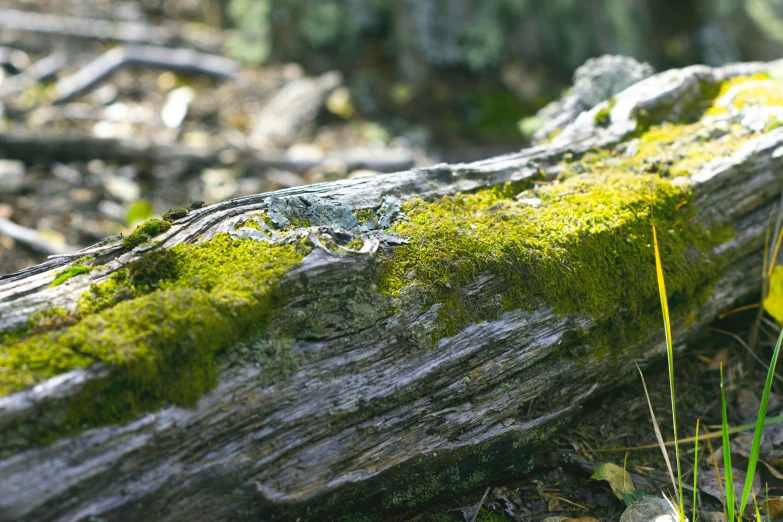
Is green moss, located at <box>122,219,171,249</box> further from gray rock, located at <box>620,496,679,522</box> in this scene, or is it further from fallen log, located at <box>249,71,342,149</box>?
fallen log, located at <box>249,71,342,149</box>

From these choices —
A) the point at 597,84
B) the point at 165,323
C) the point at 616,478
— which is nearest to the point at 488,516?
the point at 616,478

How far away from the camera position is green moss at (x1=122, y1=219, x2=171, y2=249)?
223cm

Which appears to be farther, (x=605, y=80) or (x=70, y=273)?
(x=605, y=80)

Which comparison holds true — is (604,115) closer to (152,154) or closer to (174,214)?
(174,214)

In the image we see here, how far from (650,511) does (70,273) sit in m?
2.41

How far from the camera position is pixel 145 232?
228 centimetres

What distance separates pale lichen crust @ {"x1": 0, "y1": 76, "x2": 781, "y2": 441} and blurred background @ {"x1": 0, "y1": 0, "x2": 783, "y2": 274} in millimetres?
3573

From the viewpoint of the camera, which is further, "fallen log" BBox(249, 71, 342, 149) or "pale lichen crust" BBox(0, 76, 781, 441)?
"fallen log" BBox(249, 71, 342, 149)

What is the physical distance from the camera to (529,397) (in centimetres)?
233

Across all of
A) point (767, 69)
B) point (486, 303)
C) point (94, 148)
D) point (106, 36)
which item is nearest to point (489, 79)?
point (767, 69)

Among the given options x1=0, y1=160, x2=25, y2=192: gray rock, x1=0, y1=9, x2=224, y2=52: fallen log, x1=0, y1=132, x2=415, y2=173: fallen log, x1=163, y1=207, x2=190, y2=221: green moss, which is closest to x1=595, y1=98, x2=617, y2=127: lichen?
x1=163, y1=207, x2=190, y2=221: green moss

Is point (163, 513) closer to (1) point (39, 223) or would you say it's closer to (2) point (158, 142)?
(1) point (39, 223)

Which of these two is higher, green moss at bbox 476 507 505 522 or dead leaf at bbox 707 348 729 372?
green moss at bbox 476 507 505 522

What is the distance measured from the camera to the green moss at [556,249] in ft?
7.53
